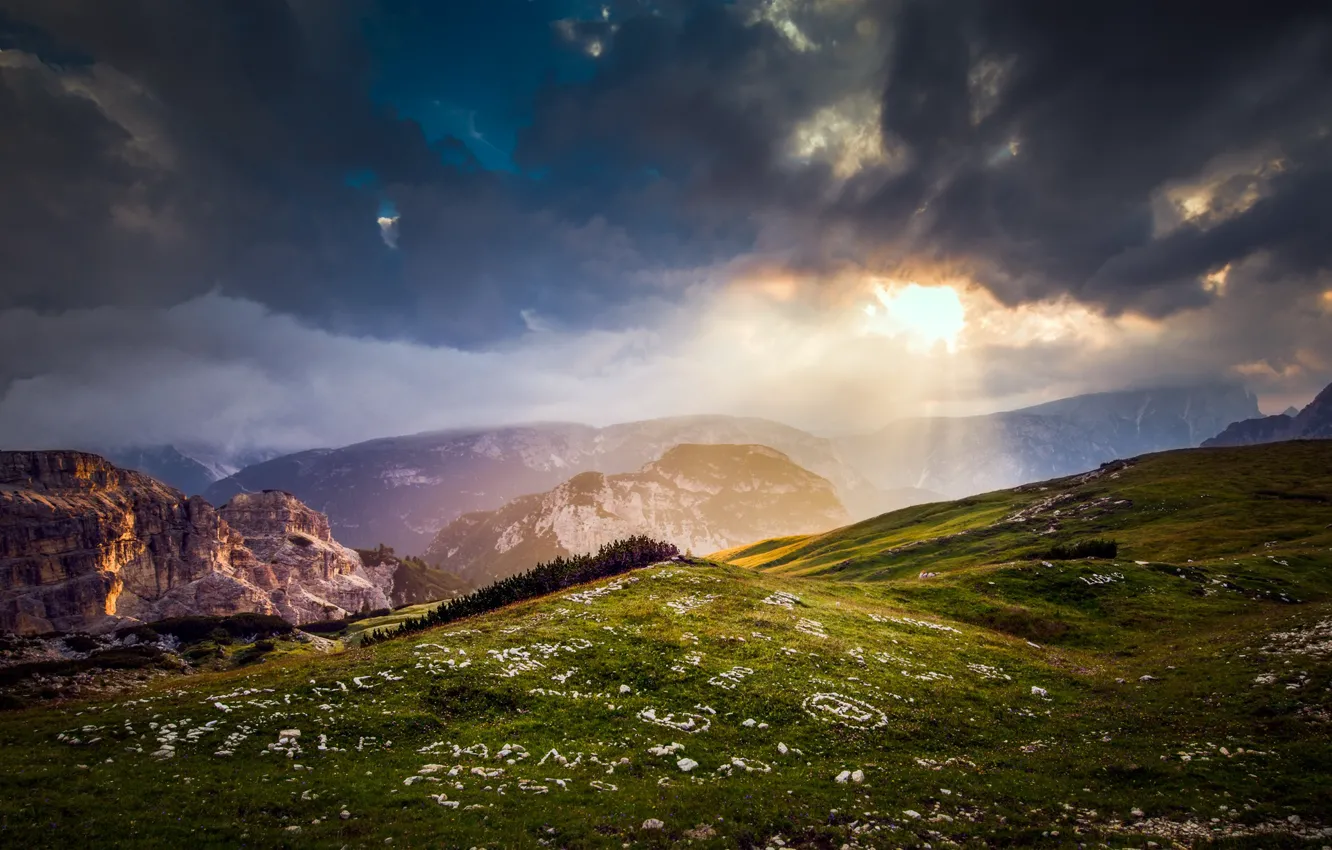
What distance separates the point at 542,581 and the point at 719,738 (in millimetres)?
36096

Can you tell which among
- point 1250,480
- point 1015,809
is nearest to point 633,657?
point 1015,809

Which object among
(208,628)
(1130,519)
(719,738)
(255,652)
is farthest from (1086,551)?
(208,628)

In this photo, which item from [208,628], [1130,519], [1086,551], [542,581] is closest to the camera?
[542,581]

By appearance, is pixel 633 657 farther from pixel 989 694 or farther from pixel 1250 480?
pixel 1250 480

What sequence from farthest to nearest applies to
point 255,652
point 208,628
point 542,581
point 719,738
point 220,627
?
point 208,628 < point 220,627 < point 255,652 < point 542,581 < point 719,738

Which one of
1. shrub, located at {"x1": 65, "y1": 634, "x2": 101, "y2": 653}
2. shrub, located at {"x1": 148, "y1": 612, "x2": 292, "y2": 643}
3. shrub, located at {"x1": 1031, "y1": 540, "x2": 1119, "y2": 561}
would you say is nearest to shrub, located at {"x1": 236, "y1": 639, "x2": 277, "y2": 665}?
shrub, located at {"x1": 65, "y1": 634, "x2": 101, "y2": 653}

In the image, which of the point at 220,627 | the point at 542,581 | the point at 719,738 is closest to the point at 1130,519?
the point at 542,581

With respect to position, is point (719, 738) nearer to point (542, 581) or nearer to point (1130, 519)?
point (542, 581)

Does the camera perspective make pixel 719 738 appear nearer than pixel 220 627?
Yes

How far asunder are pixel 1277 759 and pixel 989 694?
11.4m

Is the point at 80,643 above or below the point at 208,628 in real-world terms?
above

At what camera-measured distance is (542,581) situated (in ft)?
184

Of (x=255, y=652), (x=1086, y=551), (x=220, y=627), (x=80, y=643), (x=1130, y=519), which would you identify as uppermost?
(x=80, y=643)

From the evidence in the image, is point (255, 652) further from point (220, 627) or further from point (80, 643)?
point (220, 627)
